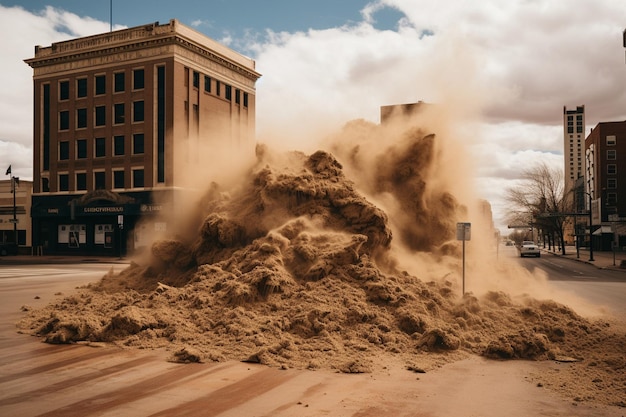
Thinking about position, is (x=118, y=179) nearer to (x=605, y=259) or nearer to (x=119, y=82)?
(x=119, y=82)

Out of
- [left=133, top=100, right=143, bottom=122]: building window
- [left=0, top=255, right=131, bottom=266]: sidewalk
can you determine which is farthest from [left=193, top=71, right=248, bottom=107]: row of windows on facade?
[left=0, top=255, right=131, bottom=266]: sidewalk

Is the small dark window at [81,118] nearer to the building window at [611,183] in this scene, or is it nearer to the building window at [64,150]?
the building window at [64,150]

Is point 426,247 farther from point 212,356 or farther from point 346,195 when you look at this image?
point 212,356

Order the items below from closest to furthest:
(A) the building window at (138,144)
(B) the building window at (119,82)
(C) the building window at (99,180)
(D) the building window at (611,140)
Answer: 1. (A) the building window at (138,144)
2. (B) the building window at (119,82)
3. (C) the building window at (99,180)
4. (D) the building window at (611,140)

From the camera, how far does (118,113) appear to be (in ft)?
159

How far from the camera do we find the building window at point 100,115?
1937 inches

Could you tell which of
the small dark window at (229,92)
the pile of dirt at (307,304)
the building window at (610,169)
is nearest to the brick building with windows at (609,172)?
the building window at (610,169)

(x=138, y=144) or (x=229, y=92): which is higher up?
(x=229, y=92)

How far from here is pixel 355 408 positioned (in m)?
7.01

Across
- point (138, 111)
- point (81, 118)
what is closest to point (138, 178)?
point (138, 111)

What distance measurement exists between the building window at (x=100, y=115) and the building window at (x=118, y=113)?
1304 mm

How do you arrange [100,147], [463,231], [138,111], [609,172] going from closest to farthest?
[463,231]
[138,111]
[100,147]
[609,172]

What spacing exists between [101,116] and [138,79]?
17.7ft

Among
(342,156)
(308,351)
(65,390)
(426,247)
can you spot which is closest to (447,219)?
(426,247)
